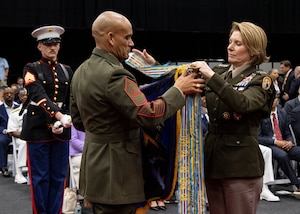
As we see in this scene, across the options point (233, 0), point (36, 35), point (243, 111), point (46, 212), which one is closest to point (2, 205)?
point (46, 212)

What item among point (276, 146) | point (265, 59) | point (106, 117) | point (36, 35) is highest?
point (36, 35)

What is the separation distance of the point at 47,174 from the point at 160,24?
6.79m

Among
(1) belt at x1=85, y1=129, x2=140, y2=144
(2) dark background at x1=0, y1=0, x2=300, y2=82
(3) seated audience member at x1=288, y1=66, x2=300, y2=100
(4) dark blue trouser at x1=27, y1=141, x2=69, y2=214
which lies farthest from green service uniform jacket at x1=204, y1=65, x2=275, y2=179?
(2) dark background at x1=0, y1=0, x2=300, y2=82

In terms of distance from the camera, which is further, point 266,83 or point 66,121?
point 66,121

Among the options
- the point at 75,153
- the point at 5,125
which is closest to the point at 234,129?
the point at 75,153

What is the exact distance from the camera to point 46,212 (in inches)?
135

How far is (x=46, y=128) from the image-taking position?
3.35 metres

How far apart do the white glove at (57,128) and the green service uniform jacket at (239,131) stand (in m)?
1.27

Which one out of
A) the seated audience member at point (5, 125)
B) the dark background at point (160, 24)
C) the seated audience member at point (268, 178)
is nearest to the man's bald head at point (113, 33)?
the seated audience member at point (268, 178)

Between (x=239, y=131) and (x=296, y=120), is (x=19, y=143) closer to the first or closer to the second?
(x=296, y=120)

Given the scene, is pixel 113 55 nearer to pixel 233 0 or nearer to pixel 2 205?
pixel 2 205

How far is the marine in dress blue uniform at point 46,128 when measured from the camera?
3.33m

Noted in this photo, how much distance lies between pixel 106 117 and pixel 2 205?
3105 mm

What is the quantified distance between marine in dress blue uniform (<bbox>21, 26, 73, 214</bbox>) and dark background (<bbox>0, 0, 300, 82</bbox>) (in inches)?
228
